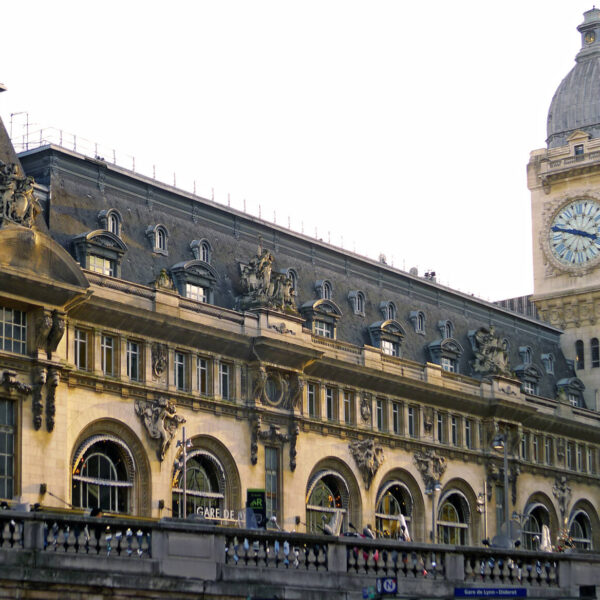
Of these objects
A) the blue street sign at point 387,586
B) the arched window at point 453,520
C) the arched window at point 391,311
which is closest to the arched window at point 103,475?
the arched window at point 453,520

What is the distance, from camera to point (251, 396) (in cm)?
7962

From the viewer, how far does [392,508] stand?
9000 cm

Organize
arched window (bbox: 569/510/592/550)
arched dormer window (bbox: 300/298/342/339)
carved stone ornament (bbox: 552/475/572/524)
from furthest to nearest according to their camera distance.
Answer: arched window (bbox: 569/510/592/550), carved stone ornament (bbox: 552/475/572/524), arched dormer window (bbox: 300/298/342/339)

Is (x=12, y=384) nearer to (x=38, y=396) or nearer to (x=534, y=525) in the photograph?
(x=38, y=396)

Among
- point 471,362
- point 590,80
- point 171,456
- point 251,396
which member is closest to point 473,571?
→ point 171,456

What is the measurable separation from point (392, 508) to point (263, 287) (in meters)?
17.3

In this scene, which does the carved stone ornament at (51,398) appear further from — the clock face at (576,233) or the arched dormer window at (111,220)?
the clock face at (576,233)

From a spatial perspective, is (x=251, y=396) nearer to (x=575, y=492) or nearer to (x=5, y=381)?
(x=5, y=381)

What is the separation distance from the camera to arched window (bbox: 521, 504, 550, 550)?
101 m

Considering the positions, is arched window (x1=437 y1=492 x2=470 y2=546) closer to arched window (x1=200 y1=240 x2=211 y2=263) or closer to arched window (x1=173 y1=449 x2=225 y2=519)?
arched window (x1=173 y1=449 x2=225 y2=519)

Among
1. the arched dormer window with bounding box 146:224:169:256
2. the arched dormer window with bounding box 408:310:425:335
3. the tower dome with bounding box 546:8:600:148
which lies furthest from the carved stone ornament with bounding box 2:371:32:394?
the tower dome with bounding box 546:8:600:148

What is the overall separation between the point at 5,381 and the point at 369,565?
99.6 feet

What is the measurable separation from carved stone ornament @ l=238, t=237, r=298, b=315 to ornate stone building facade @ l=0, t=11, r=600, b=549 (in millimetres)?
99

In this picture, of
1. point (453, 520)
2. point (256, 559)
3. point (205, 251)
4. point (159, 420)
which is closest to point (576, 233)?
point (453, 520)
